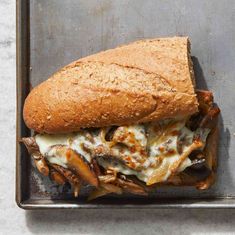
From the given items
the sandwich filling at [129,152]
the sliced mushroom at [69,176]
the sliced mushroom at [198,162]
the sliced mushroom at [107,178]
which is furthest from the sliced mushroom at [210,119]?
the sliced mushroom at [69,176]

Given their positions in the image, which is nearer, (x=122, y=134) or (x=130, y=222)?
(x=122, y=134)

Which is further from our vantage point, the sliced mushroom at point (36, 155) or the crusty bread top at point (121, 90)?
the sliced mushroom at point (36, 155)

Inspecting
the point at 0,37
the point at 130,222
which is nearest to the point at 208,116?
the point at 130,222

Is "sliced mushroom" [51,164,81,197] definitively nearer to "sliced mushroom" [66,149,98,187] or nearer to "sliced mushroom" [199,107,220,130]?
"sliced mushroom" [66,149,98,187]

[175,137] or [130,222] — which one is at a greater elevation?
[175,137]

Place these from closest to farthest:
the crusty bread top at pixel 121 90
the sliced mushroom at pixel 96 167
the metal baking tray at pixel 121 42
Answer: the crusty bread top at pixel 121 90, the sliced mushroom at pixel 96 167, the metal baking tray at pixel 121 42

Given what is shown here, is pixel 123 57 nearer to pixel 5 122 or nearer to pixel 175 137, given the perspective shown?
pixel 175 137

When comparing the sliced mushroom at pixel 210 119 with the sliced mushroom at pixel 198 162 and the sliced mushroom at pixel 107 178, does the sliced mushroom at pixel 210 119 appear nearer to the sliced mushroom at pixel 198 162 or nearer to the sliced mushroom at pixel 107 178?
the sliced mushroom at pixel 198 162
